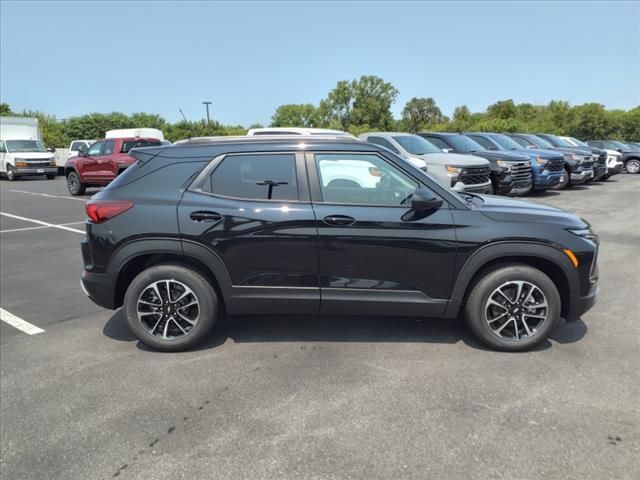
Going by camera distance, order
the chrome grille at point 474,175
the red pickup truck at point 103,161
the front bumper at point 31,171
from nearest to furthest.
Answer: the chrome grille at point 474,175, the red pickup truck at point 103,161, the front bumper at point 31,171

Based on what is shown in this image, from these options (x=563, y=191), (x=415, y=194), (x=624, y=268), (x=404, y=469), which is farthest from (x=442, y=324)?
(x=563, y=191)

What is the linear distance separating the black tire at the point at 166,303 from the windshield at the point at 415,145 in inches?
350

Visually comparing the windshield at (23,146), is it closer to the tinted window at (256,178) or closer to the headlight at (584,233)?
the tinted window at (256,178)

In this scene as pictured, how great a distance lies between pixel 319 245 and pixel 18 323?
3.19 metres

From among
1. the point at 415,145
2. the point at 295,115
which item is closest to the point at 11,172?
the point at 415,145

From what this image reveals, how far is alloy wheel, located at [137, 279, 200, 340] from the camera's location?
12.1 feet

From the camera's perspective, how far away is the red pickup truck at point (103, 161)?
14172 millimetres

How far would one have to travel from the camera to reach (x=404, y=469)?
238cm

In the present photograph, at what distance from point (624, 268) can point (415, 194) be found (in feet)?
13.8

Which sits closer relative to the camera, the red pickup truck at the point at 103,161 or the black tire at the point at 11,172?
the red pickup truck at the point at 103,161

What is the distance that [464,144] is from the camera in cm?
1323

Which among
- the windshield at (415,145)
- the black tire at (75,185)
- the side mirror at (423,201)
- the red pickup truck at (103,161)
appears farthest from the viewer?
the black tire at (75,185)

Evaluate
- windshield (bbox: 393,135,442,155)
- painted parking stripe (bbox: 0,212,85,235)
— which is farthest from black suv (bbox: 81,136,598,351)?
windshield (bbox: 393,135,442,155)

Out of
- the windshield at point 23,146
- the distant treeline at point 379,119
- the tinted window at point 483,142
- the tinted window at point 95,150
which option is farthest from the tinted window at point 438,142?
the distant treeline at point 379,119
